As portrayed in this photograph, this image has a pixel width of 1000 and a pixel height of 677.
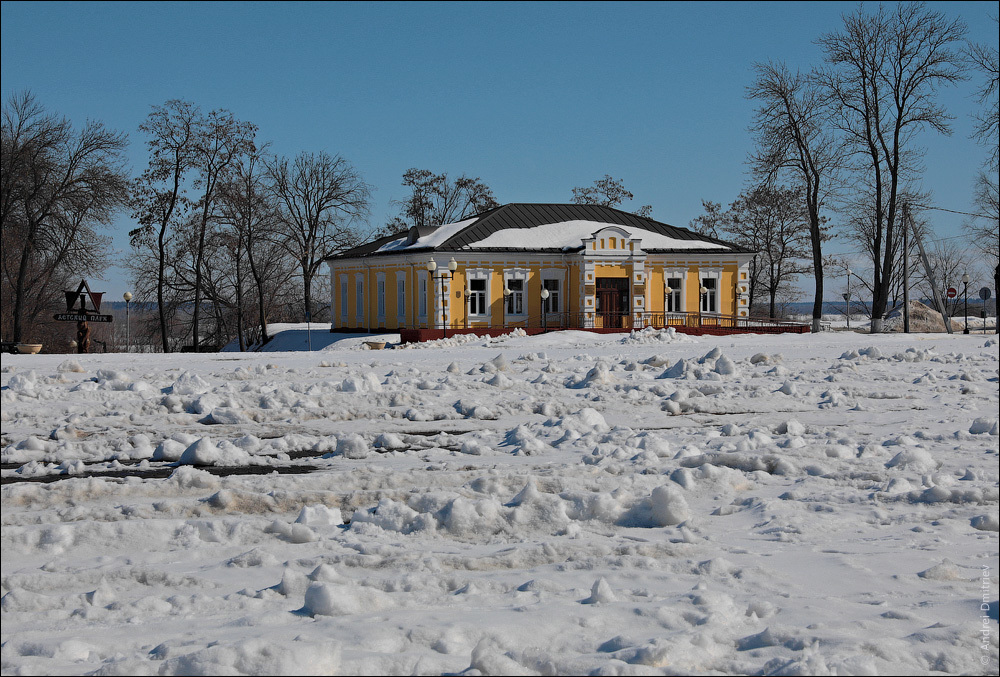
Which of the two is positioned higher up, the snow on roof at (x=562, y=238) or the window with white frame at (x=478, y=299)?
the snow on roof at (x=562, y=238)

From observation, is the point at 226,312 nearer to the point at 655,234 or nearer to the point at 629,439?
the point at 655,234

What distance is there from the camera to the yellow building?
122 ft

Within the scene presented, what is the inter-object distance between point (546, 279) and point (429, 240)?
18.3 feet

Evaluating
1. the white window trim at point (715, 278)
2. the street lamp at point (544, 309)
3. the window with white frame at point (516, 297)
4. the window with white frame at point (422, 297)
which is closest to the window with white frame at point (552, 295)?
the street lamp at point (544, 309)

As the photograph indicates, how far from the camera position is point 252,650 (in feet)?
9.84

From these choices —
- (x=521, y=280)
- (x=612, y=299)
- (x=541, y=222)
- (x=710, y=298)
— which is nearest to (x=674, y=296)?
(x=710, y=298)

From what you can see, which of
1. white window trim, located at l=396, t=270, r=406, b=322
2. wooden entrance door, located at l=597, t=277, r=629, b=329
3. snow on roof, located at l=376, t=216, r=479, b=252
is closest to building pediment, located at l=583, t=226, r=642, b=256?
wooden entrance door, located at l=597, t=277, r=629, b=329

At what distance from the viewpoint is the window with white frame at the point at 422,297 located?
1455 inches

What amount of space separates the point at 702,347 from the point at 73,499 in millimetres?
17942

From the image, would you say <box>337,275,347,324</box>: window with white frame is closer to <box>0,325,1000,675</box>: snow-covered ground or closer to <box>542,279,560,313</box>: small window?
<box>542,279,560,313</box>: small window

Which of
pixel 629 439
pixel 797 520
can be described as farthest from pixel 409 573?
pixel 629 439

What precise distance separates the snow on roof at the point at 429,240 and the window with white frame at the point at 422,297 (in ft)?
4.49

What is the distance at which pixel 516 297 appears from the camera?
38125mm

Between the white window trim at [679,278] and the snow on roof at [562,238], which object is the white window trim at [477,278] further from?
the white window trim at [679,278]
